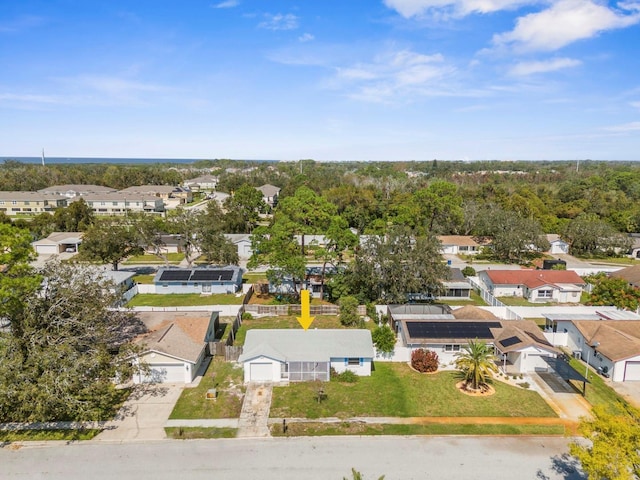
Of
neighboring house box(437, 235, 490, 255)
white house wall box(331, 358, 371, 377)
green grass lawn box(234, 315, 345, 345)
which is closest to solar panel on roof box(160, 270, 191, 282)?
green grass lawn box(234, 315, 345, 345)

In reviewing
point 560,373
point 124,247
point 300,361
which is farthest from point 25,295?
point 560,373

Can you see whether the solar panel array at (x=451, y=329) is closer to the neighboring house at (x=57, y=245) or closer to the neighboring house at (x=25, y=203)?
the neighboring house at (x=57, y=245)

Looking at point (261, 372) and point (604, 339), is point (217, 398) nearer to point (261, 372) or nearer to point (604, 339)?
point (261, 372)

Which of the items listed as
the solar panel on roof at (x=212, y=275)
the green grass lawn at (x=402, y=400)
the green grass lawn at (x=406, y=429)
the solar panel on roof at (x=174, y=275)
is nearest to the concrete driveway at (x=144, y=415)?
the green grass lawn at (x=402, y=400)

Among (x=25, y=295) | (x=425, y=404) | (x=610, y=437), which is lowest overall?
(x=425, y=404)

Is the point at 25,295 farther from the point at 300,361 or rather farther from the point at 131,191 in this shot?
the point at 131,191

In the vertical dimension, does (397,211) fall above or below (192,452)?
above

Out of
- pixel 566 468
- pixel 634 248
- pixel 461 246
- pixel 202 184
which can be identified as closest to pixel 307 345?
pixel 566 468

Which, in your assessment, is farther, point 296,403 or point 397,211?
point 397,211
